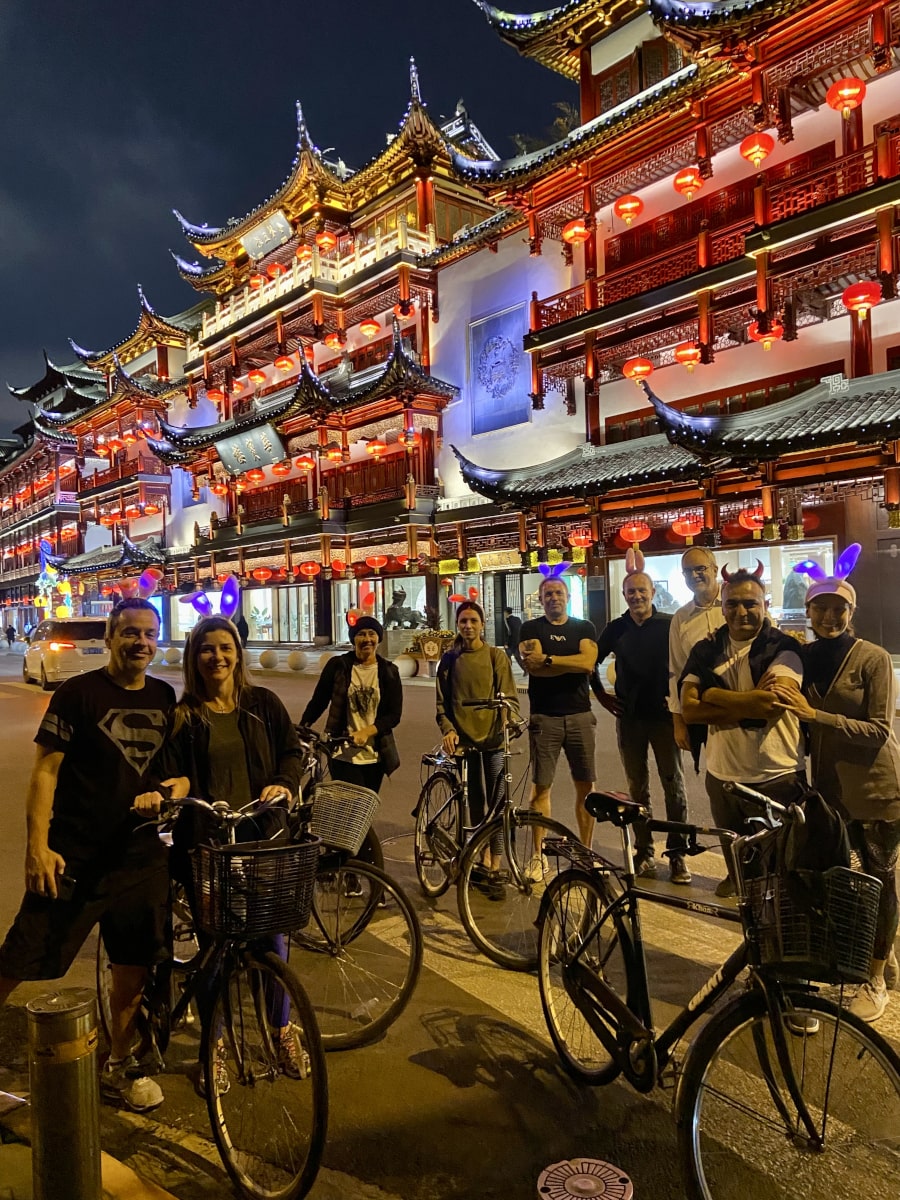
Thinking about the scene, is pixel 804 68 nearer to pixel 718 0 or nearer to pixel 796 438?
pixel 718 0

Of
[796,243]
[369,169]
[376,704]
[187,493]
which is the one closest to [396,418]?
[369,169]

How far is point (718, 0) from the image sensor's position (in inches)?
595

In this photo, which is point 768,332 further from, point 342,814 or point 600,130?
point 342,814

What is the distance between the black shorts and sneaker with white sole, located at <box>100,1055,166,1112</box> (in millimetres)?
474

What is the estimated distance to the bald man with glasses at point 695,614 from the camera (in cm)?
531

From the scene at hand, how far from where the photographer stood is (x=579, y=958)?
310 centimetres

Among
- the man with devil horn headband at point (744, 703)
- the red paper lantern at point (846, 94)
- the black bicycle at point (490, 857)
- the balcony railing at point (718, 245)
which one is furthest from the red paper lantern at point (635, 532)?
the man with devil horn headband at point (744, 703)

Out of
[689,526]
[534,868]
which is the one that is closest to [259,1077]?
[534,868]

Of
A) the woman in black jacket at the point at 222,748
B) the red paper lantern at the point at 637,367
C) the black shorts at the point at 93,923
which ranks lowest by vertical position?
the black shorts at the point at 93,923

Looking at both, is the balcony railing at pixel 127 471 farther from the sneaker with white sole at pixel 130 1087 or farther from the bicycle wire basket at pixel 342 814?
the sneaker with white sole at pixel 130 1087

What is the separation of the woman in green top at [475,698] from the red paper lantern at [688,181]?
14716 mm

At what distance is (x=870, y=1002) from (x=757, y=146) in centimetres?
1624

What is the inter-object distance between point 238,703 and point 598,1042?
206cm

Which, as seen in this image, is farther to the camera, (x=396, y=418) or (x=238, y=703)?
(x=396, y=418)
